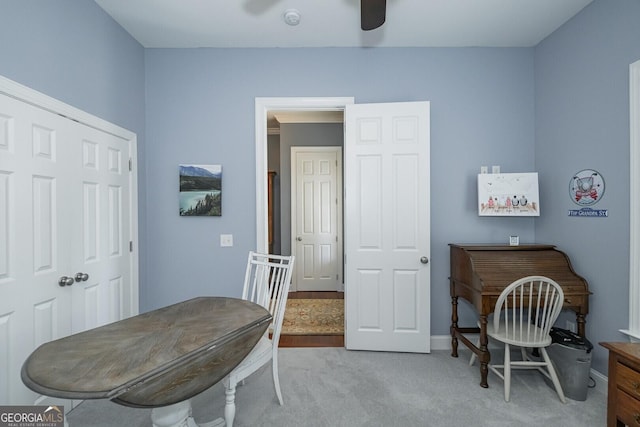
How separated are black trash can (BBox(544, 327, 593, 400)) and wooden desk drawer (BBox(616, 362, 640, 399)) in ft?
2.29

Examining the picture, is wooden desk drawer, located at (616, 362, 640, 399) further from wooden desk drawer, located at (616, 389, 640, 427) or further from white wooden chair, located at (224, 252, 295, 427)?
white wooden chair, located at (224, 252, 295, 427)

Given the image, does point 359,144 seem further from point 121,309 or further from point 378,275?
point 121,309

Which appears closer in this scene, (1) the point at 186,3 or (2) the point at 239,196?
(1) the point at 186,3

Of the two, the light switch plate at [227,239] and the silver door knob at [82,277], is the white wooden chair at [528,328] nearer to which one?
the light switch plate at [227,239]

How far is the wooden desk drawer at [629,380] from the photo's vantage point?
4.34ft

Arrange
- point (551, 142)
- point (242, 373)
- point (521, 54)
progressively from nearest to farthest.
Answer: point (242, 373), point (551, 142), point (521, 54)

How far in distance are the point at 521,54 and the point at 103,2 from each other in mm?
3555

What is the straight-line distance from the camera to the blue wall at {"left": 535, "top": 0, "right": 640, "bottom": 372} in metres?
2.01

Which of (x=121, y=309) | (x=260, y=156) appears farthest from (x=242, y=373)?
(x=260, y=156)

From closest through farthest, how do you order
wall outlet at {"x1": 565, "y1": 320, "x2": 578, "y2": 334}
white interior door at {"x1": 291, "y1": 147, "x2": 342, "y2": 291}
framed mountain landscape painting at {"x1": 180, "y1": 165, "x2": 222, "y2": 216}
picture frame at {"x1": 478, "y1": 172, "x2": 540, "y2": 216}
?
wall outlet at {"x1": 565, "y1": 320, "x2": 578, "y2": 334}, picture frame at {"x1": 478, "y1": 172, "x2": 540, "y2": 216}, framed mountain landscape painting at {"x1": 180, "y1": 165, "x2": 222, "y2": 216}, white interior door at {"x1": 291, "y1": 147, "x2": 342, "y2": 291}

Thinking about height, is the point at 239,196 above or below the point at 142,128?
below

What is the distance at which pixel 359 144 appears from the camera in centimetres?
269

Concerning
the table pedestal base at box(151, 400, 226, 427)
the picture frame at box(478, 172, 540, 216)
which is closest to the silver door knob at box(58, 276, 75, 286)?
the table pedestal base at box(151, 400, 226, 427)

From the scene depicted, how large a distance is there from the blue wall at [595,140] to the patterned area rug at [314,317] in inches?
85.5
